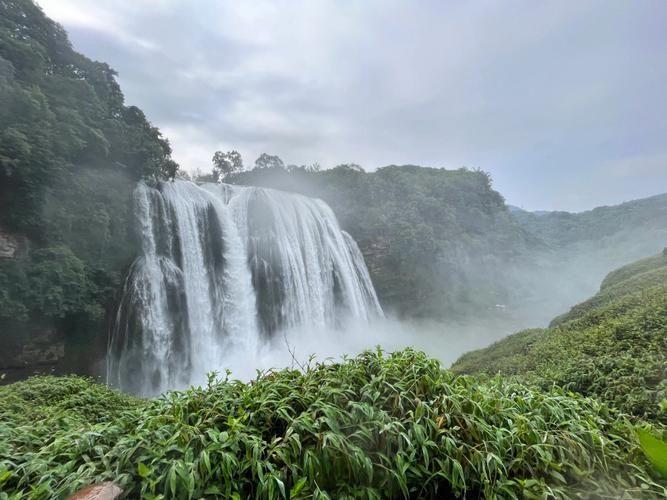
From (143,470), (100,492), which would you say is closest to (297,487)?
(143,470)

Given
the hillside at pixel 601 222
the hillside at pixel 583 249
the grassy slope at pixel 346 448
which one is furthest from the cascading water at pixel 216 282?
the hillside at pixel 601 222

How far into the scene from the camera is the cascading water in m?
11.2

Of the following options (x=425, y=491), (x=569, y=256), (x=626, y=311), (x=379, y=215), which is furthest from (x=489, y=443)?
(x=569, y=256)

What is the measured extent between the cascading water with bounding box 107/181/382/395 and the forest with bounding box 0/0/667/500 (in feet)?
0.29

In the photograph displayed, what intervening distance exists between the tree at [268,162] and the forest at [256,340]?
430cm

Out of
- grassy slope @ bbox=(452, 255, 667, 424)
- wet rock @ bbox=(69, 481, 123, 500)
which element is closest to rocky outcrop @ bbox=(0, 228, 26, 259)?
wet rock @ bbox=(69, 481, 123, 500)

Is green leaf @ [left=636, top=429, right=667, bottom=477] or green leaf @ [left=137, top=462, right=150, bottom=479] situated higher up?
green leaf @ [left=137, top=462, right=150, bottom=479]

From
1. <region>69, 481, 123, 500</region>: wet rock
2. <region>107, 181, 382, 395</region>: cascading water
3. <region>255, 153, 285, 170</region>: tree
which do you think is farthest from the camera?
<region>255, 153, 285, 170</region>: tree

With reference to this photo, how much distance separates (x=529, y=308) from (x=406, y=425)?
119ft

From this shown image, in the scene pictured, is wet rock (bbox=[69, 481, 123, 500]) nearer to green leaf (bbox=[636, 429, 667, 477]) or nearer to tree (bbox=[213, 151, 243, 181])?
green leaf (bbox=[636, 429, 667, 477])

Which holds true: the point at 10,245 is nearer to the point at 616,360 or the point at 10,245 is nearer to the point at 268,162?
the point at 616,360

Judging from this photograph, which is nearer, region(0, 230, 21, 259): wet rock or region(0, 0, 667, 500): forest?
region(0, 0, 667, 500): forest

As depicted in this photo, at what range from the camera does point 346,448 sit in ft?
5.69

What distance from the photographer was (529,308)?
31672 millimetres
